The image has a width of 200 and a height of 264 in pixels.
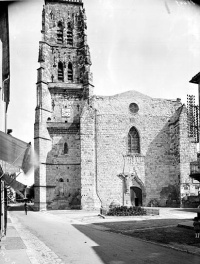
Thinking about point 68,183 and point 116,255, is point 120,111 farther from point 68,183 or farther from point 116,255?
point 116,255

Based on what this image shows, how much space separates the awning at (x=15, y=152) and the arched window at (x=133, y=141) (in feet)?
87.0

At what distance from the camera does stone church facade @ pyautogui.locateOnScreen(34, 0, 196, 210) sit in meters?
32.9

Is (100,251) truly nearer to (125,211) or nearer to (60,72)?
(125,211)

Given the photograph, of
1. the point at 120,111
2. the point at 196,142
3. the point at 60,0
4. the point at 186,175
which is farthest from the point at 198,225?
the point at 60,0

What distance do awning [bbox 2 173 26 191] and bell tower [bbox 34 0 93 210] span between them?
857 inches

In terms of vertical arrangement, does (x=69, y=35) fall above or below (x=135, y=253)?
above

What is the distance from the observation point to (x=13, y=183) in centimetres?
1018

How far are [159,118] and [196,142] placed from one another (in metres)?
6.34

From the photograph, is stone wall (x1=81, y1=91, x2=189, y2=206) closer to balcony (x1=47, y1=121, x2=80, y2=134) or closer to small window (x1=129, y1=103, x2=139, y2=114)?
small window (x1=129, y1=103, x2=139, y2=114)

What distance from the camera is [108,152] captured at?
112ft

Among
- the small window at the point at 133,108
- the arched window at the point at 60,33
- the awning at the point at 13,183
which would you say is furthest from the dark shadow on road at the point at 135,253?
the arched window at the point at 60,33

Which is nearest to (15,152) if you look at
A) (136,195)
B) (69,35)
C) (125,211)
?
(125,211)

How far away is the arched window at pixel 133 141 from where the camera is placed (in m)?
35.1

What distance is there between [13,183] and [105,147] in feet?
79.4
